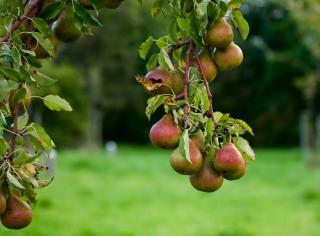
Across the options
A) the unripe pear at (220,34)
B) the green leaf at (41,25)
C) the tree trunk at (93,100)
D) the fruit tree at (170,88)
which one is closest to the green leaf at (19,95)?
the fruit tree at (170,88)

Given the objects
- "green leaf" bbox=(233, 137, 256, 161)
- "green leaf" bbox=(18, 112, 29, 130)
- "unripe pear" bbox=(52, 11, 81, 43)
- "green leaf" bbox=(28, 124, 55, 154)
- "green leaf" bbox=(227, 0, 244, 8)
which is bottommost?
"green leaf" bbox=(28, 124, 55, 154)

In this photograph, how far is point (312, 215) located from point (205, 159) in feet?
16.8

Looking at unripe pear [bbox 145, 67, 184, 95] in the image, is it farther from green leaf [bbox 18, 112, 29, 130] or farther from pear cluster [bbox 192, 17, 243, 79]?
green leaf [bbox 18, 112, 29, 130]

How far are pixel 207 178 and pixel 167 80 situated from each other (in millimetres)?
186

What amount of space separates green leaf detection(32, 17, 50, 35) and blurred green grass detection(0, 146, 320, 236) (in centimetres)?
318

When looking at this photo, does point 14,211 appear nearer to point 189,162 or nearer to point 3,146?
point 3,146

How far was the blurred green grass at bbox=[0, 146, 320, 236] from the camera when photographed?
521 centimetres

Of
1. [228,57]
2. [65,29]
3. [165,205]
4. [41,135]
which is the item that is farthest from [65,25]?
[165,205]

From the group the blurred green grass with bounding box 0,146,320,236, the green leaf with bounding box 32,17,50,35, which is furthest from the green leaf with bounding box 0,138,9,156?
the blurred green grass with bounding box 0,146,320,236

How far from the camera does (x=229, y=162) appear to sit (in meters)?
1.05

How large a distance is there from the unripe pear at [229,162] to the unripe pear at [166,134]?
0.24 feet

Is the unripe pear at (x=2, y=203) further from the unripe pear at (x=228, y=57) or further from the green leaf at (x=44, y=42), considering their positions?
the unripe pear at (x=228, y=57)

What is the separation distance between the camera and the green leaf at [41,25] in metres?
1.19

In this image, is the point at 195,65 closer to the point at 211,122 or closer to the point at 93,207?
the point at 211,122
